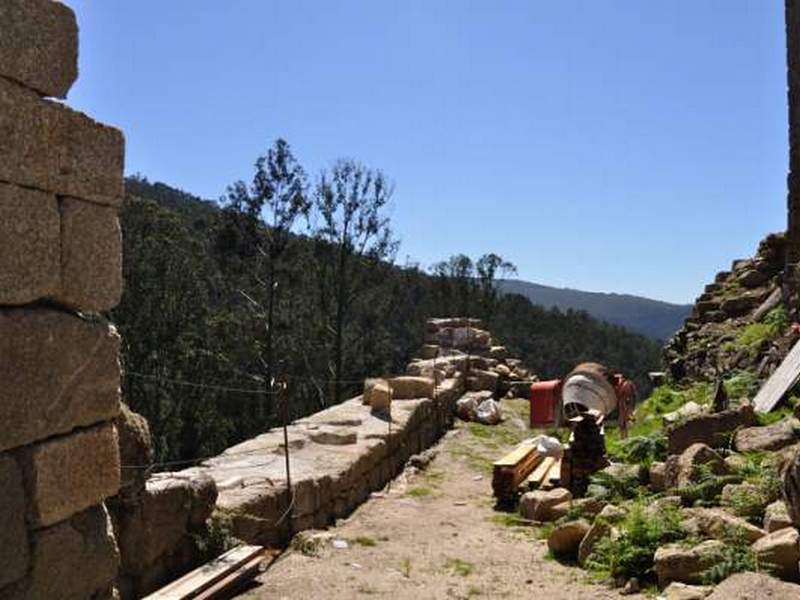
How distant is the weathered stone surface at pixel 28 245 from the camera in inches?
98.3

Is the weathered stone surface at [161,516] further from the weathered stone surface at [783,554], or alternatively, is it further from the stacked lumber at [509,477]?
the stacked lumber at [509,477]

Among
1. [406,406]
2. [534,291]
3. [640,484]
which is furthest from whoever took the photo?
[534,291]

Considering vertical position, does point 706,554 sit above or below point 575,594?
above

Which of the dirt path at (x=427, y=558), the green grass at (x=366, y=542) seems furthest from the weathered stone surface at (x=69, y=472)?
the green grass at (x=366, y=542)

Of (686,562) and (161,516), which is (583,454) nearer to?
(686,562)

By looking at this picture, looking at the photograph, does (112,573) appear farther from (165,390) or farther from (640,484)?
(165,390)

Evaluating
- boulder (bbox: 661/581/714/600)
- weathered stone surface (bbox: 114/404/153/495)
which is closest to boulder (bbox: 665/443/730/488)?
boulder (bbox: 661/581/714/600)

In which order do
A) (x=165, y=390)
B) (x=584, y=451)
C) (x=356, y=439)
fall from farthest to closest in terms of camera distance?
(x=165, y=390) < (x=356, y=439) < (x=584, y=451)

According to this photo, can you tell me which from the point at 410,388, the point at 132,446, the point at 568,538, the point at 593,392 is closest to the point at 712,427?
the point at 593,392

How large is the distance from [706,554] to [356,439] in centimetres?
527

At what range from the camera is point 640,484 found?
7.34 m

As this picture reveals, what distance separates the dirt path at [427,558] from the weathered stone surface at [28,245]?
3266 millimetres

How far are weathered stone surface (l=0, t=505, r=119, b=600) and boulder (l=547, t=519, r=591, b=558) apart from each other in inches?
167

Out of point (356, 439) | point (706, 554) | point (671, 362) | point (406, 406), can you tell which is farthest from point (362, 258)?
point (706, 554)
